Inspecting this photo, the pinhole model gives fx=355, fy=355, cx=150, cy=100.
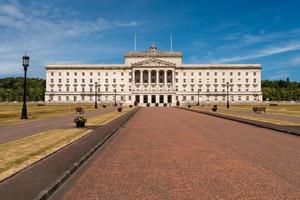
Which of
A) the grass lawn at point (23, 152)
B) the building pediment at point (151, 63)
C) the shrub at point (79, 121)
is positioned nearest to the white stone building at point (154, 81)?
the building pediment at point (151, 63)

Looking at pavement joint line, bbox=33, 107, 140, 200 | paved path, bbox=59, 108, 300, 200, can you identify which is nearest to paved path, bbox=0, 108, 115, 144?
→ pavement joint line, bbox=33, 107, 140, 200

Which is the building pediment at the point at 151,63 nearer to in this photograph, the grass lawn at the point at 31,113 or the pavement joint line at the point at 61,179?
the grass lawn at the point at 31,113

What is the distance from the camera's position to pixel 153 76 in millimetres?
186000

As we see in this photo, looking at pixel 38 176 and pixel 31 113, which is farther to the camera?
pixel 31 113

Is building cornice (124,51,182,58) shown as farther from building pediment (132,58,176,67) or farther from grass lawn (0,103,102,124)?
grass lawn (0,103,102,124)

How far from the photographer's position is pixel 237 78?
185625 millimetres

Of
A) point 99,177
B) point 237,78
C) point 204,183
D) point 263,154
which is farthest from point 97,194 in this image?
point 237,78

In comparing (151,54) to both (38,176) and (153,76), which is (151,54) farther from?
(38,176)

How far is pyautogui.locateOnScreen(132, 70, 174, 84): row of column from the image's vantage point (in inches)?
7106

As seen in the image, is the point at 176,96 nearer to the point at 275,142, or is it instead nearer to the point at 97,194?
the point at 275,142

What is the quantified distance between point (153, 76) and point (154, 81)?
107 inches

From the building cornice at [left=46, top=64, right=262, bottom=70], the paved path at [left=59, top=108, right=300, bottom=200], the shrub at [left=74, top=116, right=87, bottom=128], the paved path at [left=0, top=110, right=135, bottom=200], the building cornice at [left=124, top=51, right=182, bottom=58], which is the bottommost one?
the paved path at [left=59, top=108, right=300, bottom=200]

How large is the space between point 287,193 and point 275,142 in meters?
11.1

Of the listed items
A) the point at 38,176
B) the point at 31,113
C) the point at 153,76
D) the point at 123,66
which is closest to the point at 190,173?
the point at 38,176
